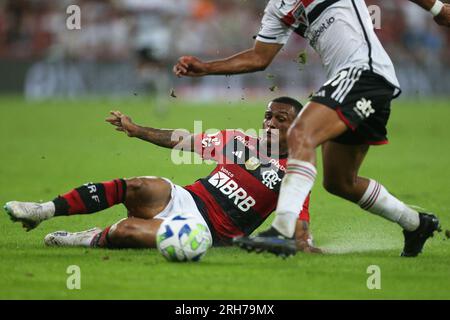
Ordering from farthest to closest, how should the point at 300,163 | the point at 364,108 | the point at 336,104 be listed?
1. the point at 364,108
2. the point at 336,104
3. the point at 300,163

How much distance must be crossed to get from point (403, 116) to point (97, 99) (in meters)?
10.5

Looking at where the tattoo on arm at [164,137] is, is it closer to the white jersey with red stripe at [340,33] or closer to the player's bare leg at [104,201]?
the player's bare leg at [104,201]

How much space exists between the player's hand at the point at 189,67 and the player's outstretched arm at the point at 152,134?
0.74 metres

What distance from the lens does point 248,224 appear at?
8.06 metres

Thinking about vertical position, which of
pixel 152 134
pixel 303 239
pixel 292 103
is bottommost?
pixel 303 239

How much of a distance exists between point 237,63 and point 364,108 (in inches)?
48.0

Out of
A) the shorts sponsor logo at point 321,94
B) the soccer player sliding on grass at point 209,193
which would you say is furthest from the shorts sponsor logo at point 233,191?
the shorts sponsor logo at point 321,94

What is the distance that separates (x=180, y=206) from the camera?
7863mm

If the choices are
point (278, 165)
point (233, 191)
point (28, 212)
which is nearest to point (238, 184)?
point (233, 191)

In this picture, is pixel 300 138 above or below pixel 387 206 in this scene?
above

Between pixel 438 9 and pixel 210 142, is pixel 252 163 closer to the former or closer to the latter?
pixel 210 142

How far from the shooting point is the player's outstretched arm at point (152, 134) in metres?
7.95

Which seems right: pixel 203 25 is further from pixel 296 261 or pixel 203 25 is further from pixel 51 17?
pixel 296 261

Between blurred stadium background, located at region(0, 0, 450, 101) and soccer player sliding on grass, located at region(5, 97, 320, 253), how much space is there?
877 inches
